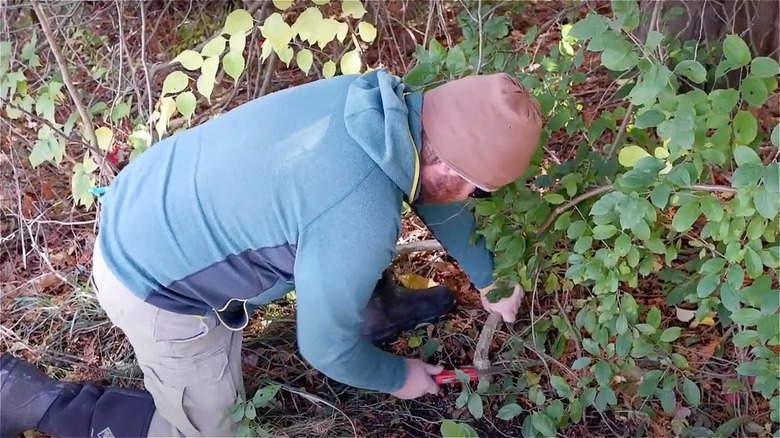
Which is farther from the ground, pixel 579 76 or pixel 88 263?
pixel 579 76

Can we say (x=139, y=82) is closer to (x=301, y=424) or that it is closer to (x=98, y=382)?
(x=98, y=382)

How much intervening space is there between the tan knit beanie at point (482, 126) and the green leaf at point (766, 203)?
398 millimetres

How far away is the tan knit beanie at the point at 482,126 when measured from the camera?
1.24 meters

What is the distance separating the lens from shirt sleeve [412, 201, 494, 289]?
68.0 inches

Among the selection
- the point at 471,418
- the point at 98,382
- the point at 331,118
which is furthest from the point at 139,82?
the point at 471,418

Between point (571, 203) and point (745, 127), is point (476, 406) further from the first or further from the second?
point (745, 127)

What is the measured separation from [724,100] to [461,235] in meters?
0.73

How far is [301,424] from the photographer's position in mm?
1936

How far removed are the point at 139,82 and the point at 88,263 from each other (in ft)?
2.28

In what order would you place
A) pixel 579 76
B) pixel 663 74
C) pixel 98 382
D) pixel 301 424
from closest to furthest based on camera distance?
1. pixel 663 74
2. pixel 579 76
3. pixel 301 424
4. pixel 98 382

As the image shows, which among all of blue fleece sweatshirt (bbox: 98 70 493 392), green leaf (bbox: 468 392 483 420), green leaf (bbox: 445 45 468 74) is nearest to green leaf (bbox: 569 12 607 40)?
blue fleece sweatshirt (bbox: 98 70 493 392)

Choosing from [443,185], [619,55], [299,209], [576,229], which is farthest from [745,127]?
[299,209]

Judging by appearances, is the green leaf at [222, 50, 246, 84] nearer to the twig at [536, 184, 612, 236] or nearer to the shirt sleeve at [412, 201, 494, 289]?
the shirt sleeve at [412, 201, 494, 289]

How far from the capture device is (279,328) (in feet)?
7.18
